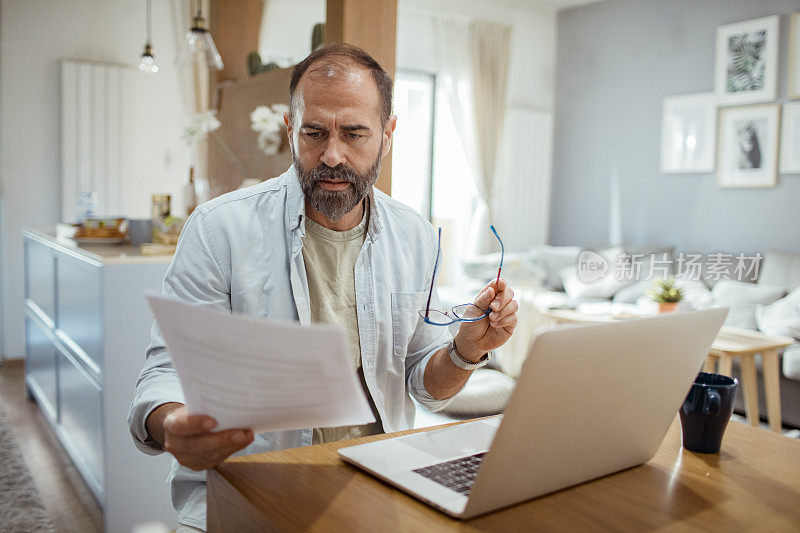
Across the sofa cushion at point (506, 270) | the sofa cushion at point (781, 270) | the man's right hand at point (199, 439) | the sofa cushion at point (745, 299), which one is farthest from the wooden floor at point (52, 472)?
the sofa cushion at point (781, 270)

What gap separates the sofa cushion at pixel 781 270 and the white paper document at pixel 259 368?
15.3 ft

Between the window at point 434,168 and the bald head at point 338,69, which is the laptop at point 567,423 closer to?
the bald head at point 338,69

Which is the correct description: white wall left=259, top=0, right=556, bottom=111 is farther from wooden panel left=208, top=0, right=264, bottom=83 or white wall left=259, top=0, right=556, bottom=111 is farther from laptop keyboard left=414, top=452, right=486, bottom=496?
laptop keyboard left=414, top=452, right=486, bottom=496

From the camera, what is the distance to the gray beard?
1344 mm

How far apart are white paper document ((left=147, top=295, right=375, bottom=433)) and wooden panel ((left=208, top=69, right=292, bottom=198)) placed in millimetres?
2397

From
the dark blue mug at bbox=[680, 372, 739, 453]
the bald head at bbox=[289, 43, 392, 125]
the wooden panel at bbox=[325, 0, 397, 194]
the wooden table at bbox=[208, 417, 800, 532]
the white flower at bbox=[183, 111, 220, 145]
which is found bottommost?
the wooden table at bbox=[208, 417, 800, 532]

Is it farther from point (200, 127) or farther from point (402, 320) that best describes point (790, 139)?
point (402, 320)

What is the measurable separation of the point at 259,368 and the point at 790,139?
535cm

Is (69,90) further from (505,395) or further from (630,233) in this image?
(630,233)

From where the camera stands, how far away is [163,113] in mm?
5328

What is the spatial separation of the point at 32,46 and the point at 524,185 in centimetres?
431

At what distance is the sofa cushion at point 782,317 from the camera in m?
4.03

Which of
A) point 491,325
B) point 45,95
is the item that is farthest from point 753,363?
point 45,95

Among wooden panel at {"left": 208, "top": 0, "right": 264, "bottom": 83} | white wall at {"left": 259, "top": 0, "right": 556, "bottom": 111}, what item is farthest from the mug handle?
white wall at {"left": 259, "top": 0, "right": 556, "bottom": 111}
